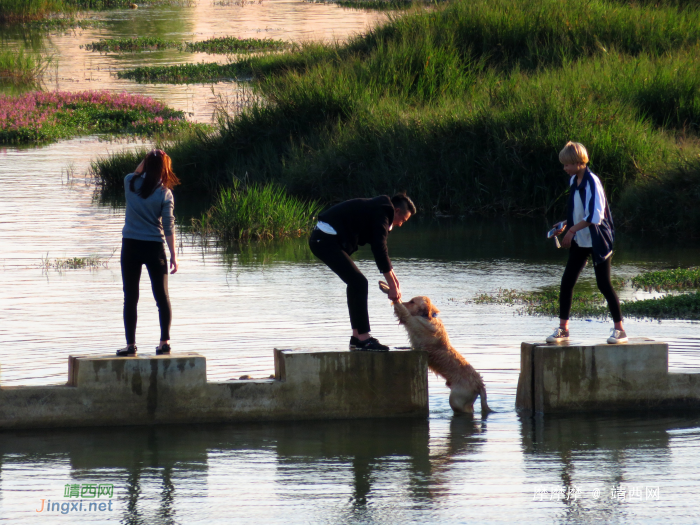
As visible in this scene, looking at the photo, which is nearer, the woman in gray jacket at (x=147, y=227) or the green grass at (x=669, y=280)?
the woman in gray jacket at (x=147, y=227)

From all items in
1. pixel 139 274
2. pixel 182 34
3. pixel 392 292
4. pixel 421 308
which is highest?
pixel 182 34

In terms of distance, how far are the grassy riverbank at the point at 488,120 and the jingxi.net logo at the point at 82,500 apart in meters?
14.2

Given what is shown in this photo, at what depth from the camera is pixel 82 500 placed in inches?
277

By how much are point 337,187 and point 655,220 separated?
21.4ft

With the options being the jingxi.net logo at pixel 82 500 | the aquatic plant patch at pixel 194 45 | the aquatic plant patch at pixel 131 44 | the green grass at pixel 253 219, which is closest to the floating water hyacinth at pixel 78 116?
the green grass at pixel 253 219

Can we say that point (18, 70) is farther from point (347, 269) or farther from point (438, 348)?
point (438, 348)

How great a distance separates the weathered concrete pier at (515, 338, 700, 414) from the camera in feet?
29.3

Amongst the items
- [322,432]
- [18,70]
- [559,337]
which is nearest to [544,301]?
[559,337]

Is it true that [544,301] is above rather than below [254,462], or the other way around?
above

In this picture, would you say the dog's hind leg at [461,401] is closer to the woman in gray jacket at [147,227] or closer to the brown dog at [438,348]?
the brown dog at [438,348]

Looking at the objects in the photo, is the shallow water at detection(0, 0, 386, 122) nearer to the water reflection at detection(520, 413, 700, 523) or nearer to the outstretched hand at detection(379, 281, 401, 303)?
the outstretched hand at detection(379, 281, 401, 303)

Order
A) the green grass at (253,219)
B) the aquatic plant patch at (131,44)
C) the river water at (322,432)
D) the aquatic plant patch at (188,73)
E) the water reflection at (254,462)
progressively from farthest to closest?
the aquatic plant patch at (131,44), the aquatic plant patch at (188,73), the green grass at (253,219), the water reflection at (254,462), the river water at (322,432)

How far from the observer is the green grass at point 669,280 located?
14145mm

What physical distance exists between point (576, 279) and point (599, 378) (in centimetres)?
89
